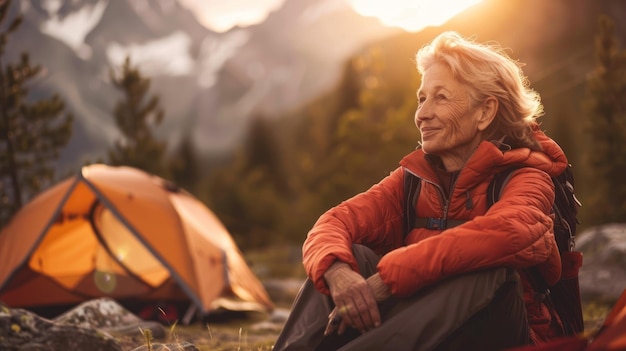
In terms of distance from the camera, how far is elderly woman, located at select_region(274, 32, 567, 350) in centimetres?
256

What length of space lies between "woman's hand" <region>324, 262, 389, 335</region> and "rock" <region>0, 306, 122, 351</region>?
1491 mm

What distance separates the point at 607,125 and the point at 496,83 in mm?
18274

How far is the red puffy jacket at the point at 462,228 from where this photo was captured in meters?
2.56

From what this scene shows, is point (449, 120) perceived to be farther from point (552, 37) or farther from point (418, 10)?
point (552, 37)

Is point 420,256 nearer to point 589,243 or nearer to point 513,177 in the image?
Result: point 513,177

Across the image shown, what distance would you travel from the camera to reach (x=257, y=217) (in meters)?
24.3

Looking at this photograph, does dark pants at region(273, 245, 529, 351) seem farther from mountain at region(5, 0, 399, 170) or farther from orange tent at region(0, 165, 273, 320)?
mountain at region(5, 0, 399, 170)

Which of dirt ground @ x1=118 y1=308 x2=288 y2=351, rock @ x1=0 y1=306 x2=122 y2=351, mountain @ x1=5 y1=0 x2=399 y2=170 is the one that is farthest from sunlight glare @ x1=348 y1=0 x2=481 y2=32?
mountain @ x1=5 y1=0 x2=399 y2=170

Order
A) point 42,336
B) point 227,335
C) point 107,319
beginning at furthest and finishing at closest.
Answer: point 227,335 < point 107,319 < point 42,336

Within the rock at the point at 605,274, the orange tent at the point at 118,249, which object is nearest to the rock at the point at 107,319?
the orange tent at the point at 118,249

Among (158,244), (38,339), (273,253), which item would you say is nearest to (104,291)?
(158,244)

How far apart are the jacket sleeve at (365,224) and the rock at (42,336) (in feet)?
4.34

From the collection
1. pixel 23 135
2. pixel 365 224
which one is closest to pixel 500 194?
pixel 365 224

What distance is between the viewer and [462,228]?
2.64 m
